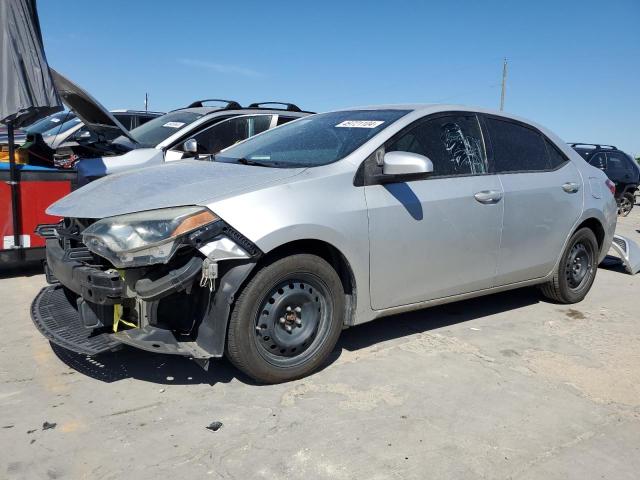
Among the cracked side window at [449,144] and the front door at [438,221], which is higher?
the cracked side window at [449,144]

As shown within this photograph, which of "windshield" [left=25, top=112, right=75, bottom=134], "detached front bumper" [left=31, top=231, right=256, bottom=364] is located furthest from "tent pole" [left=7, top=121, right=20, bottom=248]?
"windshield" [left=25, top=112, right=75, bottom=134]

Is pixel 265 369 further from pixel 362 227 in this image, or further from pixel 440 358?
pixel 440 358

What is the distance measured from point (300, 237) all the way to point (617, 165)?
49.5 feet

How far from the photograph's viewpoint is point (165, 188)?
11.1 ft

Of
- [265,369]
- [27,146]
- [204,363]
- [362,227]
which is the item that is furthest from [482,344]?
[27,146]

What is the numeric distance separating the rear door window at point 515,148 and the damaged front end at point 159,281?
2.42 meters

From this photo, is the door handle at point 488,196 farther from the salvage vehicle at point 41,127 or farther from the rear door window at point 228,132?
the salvage vehicle at point 41,127

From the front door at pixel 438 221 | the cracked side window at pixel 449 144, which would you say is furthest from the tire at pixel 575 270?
the cracked side window at pixel 449 144

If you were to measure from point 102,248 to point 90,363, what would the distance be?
1001 millimetres

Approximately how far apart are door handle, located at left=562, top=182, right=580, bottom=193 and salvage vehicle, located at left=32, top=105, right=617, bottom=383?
9 centimetres

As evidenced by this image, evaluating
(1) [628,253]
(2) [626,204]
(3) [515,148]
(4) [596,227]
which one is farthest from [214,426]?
(2) [626,204]

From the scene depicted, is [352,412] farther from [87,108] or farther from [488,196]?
[87,108]

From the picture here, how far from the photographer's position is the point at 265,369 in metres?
3.35

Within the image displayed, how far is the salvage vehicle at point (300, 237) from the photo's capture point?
3.09m
